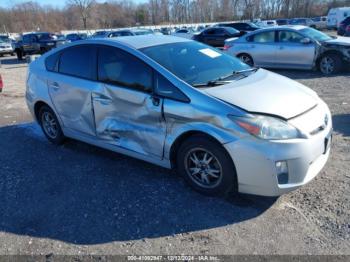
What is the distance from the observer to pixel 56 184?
13.9ft

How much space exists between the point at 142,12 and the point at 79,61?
10169cm

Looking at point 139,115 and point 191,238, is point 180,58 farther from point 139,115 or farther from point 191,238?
point 191,238

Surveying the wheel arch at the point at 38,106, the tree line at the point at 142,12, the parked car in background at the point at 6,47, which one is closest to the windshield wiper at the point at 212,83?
the wheel arch at the point at 38,106

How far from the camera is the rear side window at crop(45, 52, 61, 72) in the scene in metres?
5.14

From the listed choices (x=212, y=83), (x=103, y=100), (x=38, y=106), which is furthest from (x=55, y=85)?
(x=212, y=83)

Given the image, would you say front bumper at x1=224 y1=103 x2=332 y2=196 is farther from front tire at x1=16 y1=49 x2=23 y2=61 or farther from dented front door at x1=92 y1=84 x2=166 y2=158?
front tire at x1=16 y1=49 x2=23 y2=61

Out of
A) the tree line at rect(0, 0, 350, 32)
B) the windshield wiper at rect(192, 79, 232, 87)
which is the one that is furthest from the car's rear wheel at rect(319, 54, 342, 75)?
the tree line at rect(0, 0, 350, 32)

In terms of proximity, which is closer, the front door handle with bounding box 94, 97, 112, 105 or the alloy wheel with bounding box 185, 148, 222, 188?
the alloy wheel with bounding box 185, 148, 222, 188

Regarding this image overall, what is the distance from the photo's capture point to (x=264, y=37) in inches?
452

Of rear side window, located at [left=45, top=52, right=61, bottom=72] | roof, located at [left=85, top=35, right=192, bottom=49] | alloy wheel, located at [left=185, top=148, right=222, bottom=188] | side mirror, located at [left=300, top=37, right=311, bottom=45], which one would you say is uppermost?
roof, located at [left=85, top=35, right=192, bottom=49]

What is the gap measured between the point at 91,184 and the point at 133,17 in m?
103

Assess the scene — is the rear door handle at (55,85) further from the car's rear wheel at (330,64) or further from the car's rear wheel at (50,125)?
the car's rear wheel at (330,64)

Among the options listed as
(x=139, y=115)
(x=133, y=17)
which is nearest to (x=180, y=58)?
(x=139, y=115)

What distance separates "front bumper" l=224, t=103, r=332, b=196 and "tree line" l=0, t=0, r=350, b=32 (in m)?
72.0
